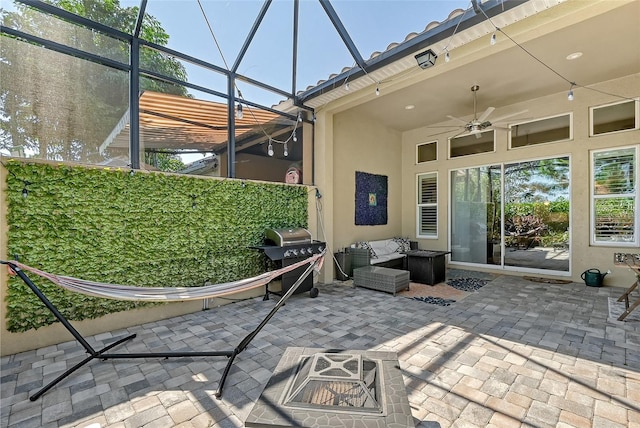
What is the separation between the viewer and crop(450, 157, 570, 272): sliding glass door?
6203mm

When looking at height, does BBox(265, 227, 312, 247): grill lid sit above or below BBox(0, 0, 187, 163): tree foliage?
below

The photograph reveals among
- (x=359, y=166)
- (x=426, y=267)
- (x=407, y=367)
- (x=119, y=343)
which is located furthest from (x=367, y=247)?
(x=119, y=343)

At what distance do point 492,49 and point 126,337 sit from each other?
6064 millimetres

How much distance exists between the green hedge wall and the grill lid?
0.31 metres

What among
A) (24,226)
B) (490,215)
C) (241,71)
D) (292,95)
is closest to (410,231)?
(490,215)

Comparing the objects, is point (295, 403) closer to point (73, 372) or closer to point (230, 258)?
point (73, 372)

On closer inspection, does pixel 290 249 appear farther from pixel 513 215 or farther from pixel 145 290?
pixel 513 215

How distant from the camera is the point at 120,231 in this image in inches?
144

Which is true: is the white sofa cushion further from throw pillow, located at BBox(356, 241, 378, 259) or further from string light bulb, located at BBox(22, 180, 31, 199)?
string light bulb, located at BBox(22, 180, 31, 199)

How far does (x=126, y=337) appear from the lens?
328cm

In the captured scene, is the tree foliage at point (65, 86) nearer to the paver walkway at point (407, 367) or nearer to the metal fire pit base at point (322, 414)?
the paver walkway at point (407, 367)

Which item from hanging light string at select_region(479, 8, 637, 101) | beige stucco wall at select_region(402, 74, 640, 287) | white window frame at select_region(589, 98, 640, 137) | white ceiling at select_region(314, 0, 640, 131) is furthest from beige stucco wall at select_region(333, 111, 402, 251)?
white window frame at select_region(589, 98, 640, 137)

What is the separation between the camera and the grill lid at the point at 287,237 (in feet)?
15.7

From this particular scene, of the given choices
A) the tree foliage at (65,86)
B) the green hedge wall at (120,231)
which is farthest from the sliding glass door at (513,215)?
the tree foliage at (65,86)
